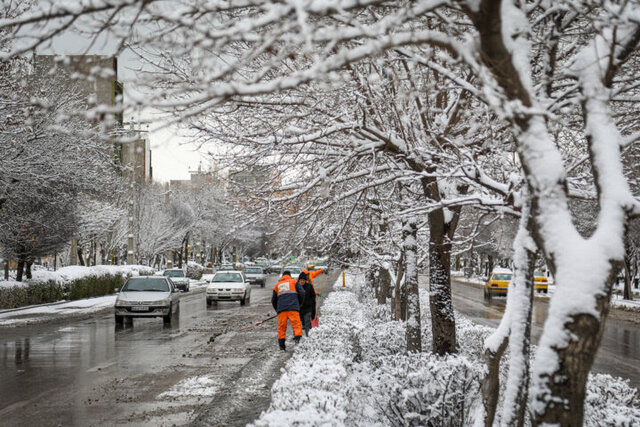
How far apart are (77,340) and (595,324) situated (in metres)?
14.6

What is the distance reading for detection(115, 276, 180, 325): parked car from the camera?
19.6 m

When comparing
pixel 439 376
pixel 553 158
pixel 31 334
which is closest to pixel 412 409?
pixel 439 376

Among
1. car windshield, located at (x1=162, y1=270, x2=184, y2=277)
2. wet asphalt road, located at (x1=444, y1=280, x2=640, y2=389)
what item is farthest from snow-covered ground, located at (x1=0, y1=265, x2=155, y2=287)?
wet asphalt road, located at (x1=444, y1=280, x2=640, y2=389)

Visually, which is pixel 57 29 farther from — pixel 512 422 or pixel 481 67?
pixel 512 422

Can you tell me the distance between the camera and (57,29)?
3633 millimetres

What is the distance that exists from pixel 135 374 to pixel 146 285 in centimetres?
1094

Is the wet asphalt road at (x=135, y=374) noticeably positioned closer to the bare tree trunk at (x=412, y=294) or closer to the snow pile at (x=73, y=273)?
the bare tree trunk at (x=412, y=294)

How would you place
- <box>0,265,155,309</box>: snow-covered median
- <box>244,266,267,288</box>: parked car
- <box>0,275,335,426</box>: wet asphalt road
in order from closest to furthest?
<box>0,275,335,426</box>: wet asphalt road
<box>0,265,155,309</box>: snow-covered median
<box>244,266,267,288</box>: parked car

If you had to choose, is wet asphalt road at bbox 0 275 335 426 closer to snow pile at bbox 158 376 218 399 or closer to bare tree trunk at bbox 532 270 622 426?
snow pile at bbox 158 376 218 399

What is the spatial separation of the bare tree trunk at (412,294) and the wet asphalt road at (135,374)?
235 centimetres

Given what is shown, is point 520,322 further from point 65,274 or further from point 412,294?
point 65,274

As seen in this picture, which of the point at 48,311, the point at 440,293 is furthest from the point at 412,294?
the point at 48,311

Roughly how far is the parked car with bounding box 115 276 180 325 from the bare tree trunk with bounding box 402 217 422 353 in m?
11.0

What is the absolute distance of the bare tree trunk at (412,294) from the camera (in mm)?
10539
